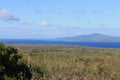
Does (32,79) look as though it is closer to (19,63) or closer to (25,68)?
(25,68)

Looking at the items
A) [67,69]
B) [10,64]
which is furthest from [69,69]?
[10,64]

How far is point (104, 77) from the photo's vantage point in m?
8.98

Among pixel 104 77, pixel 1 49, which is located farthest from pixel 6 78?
pixel 104 77

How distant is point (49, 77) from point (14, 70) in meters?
5.05

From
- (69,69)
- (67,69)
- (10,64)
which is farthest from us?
(10,64)

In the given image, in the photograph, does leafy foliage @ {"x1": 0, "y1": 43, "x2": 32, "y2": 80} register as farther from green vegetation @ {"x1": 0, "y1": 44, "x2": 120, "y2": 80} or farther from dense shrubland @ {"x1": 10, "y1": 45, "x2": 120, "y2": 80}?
dense shrubland @ {"x1": 10, "y1": 45, "x2": 120, "y2": 80}

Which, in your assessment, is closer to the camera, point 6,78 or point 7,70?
point 6,78

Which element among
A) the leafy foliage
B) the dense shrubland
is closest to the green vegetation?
the dense shrubland

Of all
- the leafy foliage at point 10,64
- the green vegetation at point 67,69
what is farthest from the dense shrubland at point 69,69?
the leafy foliage at point 10,64

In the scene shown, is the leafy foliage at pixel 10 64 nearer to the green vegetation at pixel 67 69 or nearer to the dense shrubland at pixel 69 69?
the green vegetation at pixel 67 69

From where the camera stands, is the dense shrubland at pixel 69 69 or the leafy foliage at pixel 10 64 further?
the leafy foliage at pixel 10 64

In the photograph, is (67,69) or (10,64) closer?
(67,69)

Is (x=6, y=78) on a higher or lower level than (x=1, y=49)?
lower

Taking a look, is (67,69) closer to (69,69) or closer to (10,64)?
(69,69)
